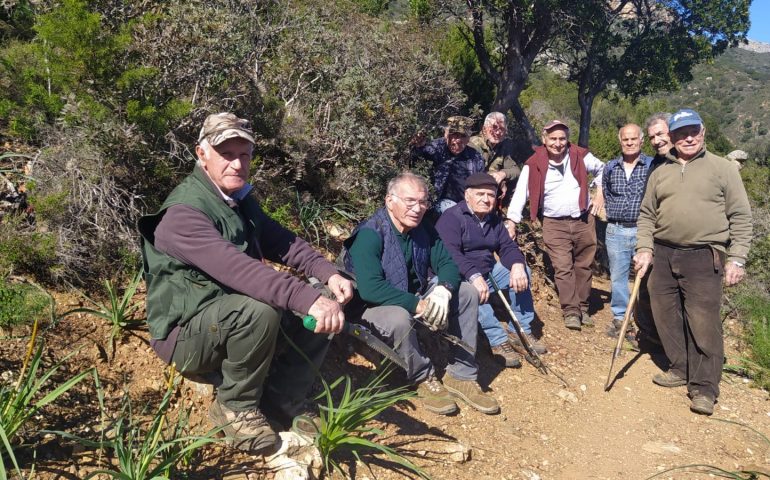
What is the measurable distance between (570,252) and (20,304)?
4472mm

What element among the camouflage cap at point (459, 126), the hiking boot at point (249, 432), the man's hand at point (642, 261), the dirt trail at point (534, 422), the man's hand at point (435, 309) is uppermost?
the camouflage cap at point (459, 126)

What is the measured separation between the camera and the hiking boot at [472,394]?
3.90 metres

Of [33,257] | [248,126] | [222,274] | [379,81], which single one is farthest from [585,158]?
[33,257]

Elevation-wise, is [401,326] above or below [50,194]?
below

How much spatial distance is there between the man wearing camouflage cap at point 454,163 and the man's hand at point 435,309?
1.87 metres

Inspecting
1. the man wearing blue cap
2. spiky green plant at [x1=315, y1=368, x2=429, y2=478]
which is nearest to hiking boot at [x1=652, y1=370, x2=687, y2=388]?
the man wearing blue cap

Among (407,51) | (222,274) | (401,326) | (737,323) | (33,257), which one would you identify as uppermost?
(407,51)

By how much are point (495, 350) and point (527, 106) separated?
8.98m

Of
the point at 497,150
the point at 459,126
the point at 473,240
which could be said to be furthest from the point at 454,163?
the point at 473,240

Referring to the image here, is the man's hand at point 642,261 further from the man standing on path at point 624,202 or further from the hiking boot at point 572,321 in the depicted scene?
the hiking boot at point 572,321

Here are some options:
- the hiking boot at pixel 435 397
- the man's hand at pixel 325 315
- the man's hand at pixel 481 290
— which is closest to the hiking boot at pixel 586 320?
the man's hand at pixel 481 290

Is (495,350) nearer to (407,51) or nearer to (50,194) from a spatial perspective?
(50,194)

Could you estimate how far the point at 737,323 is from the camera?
6070 mm

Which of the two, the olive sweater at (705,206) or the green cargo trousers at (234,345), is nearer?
the green cargo trousers at (234,345)
